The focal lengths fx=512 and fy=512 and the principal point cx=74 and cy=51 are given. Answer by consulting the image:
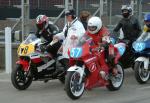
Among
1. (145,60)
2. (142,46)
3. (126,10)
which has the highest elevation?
(126,10)

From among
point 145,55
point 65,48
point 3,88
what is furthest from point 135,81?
point 3,88

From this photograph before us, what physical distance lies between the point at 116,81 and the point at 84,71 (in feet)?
4.04

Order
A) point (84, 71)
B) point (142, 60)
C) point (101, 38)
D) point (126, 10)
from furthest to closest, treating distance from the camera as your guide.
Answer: point (126, 10) < point (142, 60) < point (101, 38) < point (84, 71)

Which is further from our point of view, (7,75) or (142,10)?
(142,10)

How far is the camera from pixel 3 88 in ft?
37.2

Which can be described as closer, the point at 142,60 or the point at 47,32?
the point at 47,32

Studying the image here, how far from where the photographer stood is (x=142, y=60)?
11.4 metres

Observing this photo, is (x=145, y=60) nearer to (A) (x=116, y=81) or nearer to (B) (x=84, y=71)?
(A) (x=116, y=81)

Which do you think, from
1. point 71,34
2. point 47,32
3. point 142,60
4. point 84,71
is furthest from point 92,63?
point 142,60

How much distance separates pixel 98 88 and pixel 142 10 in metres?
7.07

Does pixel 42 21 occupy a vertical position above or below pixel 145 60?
above

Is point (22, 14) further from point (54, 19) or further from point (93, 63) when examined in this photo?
point (93, 63)

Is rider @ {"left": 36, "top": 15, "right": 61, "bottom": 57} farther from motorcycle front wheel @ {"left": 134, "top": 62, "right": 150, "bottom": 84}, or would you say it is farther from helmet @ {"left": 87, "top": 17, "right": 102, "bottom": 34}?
motorcycle front wheel @ {"left": 134, "top": 62, "right": 150, "bottom": 84}

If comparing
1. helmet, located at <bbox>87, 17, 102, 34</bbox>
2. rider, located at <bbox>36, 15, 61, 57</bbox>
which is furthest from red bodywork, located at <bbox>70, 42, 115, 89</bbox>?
rider, located at <bbox>36, 15, 61, 57</bbox>
